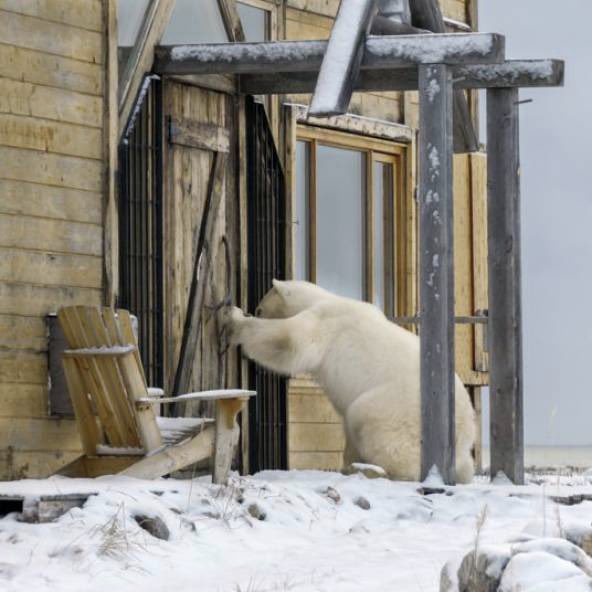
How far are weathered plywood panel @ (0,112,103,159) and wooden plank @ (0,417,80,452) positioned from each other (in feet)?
5.31

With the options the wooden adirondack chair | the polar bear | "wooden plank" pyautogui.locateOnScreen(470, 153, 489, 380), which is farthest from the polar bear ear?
"wooden plank" pyautogui.locateOnScreen(470, 153, 489, 380)

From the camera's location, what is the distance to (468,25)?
1421 cm

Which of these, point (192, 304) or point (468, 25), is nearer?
point (192, 304)

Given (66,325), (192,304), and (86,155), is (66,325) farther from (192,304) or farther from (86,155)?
(192,304)

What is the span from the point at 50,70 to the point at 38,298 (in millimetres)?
1392

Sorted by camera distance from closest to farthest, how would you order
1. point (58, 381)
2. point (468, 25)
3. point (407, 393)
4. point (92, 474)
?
point (92, 474) < point (58, 381) < point (407, 393) < point (468, 25)

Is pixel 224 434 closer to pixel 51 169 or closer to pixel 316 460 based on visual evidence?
pixel 51 169

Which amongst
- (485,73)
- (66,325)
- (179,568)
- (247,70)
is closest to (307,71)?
(247,70)

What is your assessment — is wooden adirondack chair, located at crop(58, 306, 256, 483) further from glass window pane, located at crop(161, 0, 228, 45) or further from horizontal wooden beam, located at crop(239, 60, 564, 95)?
glass window pane, located at crop(161, 0, 228, 45)

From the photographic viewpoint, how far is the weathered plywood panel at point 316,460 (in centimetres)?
1160

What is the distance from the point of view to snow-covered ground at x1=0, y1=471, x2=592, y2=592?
19.0 feet

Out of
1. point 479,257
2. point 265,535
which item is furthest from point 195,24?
point 265,535

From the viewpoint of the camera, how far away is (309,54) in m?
9.94

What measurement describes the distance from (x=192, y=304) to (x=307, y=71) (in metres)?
1.76
